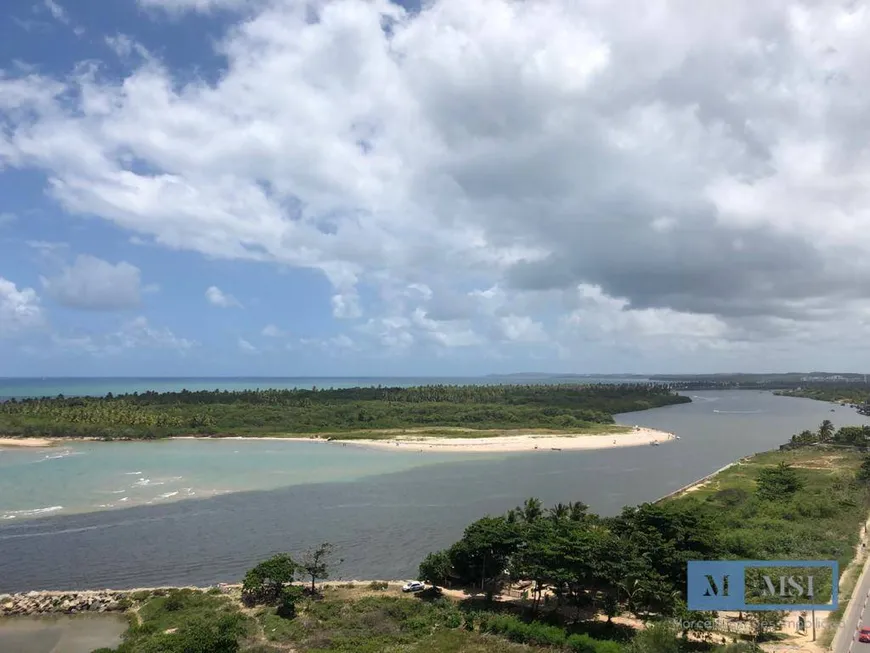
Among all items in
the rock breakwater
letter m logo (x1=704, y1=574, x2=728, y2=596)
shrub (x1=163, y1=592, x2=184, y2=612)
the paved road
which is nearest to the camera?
the paved road

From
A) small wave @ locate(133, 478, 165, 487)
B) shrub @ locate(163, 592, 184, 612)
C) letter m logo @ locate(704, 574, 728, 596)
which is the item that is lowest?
small wave @ locate(133, 478, 165, 487)

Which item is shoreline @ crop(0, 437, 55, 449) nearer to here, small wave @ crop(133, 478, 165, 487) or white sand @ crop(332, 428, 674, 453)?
small wave @ crop(133, 478, 165, 487)

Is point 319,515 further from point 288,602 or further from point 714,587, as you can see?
point 714,587

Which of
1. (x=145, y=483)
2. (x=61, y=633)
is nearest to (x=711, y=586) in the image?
(x=61, y=633)

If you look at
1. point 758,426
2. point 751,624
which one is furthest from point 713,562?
point 758,426

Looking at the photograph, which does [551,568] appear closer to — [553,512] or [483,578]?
[483,578]

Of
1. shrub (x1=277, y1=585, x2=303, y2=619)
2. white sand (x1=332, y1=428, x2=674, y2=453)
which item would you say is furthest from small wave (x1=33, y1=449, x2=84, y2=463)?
shrub (x1=277, y1=585, x2=303, y2=619)

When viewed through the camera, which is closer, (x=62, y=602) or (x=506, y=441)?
(x=62, y=602)

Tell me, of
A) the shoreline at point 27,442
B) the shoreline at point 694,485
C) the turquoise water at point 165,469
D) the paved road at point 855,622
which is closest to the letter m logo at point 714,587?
the paved road at point 855,622
